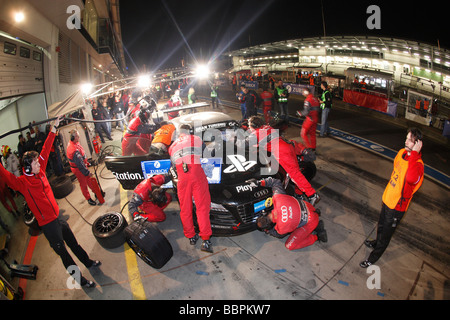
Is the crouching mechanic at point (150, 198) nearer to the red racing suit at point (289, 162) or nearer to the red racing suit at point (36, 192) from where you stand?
the red racing suit at point (36, 192)

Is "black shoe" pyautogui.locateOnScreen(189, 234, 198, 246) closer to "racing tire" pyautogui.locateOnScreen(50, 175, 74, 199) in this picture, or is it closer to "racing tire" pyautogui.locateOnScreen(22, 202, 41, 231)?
"racing tire" pyautogui.locateOnScreen(22, 202, 41, 231)

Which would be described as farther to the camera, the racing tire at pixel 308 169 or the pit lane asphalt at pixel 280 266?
the racing tire at pixel 308 169

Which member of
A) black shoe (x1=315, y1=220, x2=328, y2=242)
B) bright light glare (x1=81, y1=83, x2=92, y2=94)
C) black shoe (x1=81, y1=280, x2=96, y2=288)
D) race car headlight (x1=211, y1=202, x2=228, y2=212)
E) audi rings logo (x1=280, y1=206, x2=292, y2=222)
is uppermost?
bright light glare (x1=81, y1=83, x2=92, y2=94)

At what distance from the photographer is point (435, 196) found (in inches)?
196

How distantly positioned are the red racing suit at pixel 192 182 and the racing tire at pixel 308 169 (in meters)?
2.64

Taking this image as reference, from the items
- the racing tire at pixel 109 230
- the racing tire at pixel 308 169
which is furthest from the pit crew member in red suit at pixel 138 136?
the racing tire at pixel 308 169

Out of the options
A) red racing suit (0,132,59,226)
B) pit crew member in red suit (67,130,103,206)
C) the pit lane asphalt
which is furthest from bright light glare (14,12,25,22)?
red racing suit (0,132,59,226)

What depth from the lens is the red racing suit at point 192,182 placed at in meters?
3.62

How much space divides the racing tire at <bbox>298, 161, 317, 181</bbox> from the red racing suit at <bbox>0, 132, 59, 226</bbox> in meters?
4.67

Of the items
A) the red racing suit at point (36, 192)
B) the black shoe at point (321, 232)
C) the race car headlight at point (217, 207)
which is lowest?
the black shoe at point (321, 232)

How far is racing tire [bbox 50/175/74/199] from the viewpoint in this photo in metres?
5.94

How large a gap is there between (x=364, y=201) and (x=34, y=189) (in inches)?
230
